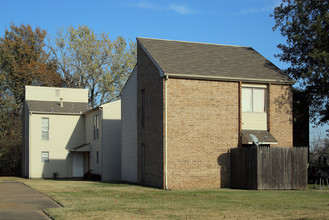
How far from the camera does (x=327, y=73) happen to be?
1037 inches

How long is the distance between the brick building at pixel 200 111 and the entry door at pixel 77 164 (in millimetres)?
13289

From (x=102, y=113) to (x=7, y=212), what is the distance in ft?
65.9

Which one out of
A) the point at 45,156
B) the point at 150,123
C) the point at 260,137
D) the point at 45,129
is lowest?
the point at 45,156

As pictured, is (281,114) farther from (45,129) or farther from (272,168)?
(45,129)

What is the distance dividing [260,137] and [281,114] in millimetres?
2288

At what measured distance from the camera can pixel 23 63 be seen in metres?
51.6

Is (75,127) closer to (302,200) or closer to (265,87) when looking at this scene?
(265,87)

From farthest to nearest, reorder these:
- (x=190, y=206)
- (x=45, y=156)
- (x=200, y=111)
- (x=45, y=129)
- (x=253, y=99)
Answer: (x=45, y=129) < (x=45, y=156) < (x=253, y=99) < (x=200, y=111) < (x=190, y=206)

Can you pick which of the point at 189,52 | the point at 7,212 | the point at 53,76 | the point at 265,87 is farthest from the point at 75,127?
the point at 7,212

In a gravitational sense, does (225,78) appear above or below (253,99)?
above

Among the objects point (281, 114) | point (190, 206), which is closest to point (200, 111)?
point (281, 114)

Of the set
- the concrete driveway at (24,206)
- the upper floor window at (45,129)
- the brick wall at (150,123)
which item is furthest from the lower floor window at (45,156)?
the concrete driveway at (24,206)

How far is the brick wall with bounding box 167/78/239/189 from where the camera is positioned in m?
23.9

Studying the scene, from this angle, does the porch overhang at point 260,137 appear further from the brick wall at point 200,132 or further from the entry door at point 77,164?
the entry door at point 77,164
